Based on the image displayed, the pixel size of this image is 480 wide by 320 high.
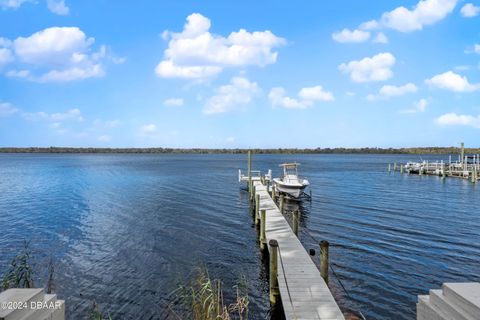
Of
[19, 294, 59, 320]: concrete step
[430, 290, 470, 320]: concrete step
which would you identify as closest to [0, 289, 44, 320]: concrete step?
[19, 294, 59, 320]: concrete step

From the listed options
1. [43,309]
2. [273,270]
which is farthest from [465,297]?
[273,270]

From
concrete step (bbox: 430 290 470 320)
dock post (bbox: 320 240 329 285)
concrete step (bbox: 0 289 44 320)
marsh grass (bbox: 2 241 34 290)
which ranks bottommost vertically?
marsh grass (bbox: 2 241 34 290)

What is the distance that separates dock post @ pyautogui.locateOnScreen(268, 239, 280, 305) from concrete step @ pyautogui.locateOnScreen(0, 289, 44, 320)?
7798 mm

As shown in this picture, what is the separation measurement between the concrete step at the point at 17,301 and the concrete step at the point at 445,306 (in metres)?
3.50

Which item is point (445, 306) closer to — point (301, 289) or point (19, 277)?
point (301, 289)

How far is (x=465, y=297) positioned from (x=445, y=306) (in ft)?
0.99

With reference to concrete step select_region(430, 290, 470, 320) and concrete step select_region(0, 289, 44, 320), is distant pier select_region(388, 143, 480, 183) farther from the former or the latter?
concrete step select_region(0, 289, 44, 320)

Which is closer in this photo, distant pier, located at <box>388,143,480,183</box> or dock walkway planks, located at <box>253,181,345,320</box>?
dock walkway planks, located at <box>253,181,345,320</box>

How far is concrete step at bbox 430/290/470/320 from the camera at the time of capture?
260 centimetres

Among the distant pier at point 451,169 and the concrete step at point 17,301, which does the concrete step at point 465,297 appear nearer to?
the concrete step at point 17,301

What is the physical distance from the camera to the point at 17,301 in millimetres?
2592

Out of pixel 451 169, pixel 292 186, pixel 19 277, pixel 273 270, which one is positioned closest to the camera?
pixel 273 270

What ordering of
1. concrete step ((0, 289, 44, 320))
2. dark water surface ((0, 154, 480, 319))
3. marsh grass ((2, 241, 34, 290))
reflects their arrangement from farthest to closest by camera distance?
dark water surface ((0, 154, 480, 319)) → marsh grass ((2, 241, 34, 290)) → concrete step ((0, 289, 44, 320))

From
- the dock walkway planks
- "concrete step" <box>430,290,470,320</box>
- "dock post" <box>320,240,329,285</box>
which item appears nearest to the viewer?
"concrete step" <box>430,290,470,320</box>
